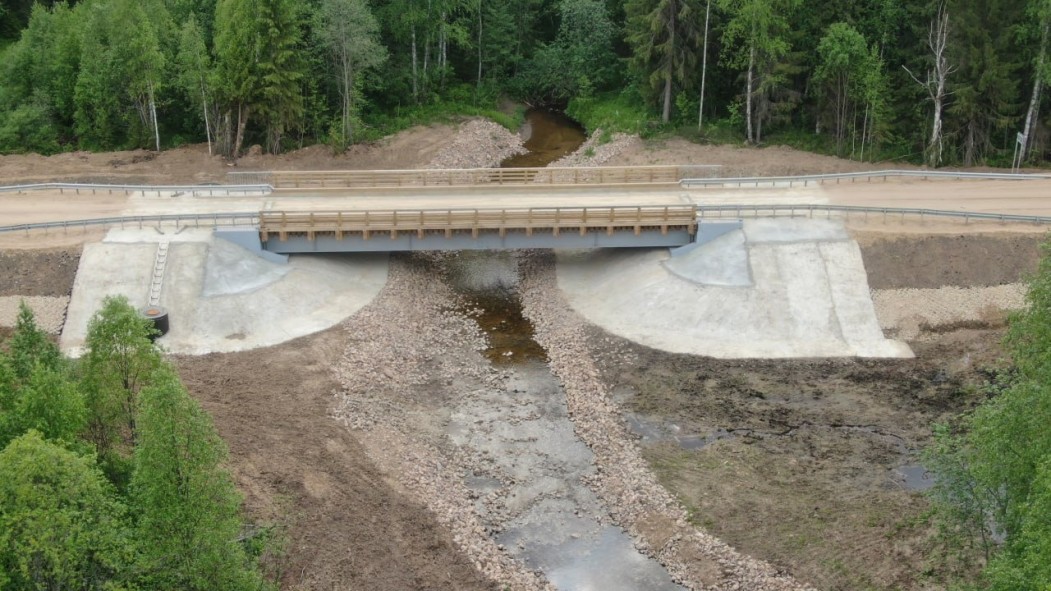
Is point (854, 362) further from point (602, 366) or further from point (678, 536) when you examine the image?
point (678, 536)

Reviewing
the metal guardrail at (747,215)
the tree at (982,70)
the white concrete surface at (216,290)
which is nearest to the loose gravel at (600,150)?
the metal guardrail at (747,215)

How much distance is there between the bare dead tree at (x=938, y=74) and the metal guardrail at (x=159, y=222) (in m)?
38.8

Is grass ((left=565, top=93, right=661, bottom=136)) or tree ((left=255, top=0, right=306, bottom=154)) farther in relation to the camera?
grass ((left=565, top=93, right=661, bottom=136))

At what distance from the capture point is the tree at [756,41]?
64875 mm

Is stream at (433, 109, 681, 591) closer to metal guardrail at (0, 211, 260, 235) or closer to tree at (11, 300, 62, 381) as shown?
metal guardrail at (0, 211, 260, 235)

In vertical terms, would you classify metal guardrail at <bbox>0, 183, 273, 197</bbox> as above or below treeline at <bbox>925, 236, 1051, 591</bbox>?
above

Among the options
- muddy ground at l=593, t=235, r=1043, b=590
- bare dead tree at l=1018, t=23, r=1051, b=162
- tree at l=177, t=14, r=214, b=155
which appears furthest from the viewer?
tree at l=177, t=14, r=214, b=155

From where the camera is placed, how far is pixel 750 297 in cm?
4800

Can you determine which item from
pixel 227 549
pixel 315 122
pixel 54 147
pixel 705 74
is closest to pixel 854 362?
pixel 227 549

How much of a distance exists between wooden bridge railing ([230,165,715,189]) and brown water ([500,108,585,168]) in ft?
47.4

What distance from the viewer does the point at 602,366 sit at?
44875mm

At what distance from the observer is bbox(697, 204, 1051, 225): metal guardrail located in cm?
5156

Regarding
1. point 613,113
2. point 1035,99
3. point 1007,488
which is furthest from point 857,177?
point 1007,488

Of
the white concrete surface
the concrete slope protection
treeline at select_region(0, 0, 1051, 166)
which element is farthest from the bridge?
treeline at select_region(0, 0, 1051, 166)
